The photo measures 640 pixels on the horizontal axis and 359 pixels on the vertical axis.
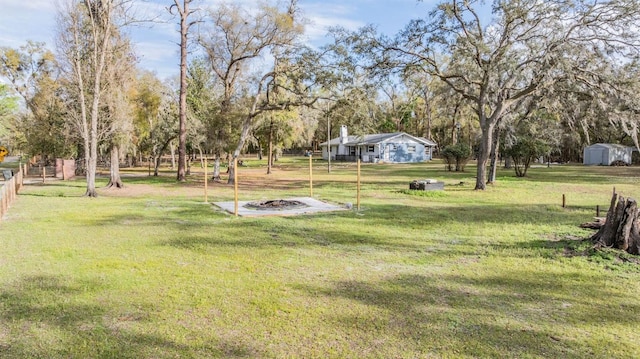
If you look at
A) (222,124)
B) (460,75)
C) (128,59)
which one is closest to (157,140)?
(222,124)

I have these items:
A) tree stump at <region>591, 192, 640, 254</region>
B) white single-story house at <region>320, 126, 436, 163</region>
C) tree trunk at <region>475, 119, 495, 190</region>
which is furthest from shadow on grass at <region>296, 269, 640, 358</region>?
white single-story house at <region>320, 126, 436, 163</region>

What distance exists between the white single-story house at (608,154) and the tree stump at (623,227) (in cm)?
3685

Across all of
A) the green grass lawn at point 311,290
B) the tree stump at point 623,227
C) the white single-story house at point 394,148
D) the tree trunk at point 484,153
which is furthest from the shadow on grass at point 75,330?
the white single-story house at point 394,148

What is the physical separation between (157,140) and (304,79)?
51.4 ft

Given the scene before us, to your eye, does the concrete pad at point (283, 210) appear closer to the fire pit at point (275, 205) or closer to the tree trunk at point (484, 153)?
the fire pit at point (275, 205)

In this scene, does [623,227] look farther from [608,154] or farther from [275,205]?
[608,154]

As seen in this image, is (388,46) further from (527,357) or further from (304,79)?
(527,357)

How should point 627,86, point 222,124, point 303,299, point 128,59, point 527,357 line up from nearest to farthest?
point 527,357
point 303,299
point 627,86
point 128,59
point 222,124

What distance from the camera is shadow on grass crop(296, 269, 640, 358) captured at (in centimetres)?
342

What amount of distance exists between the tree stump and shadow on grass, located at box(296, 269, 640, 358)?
165 centimetres

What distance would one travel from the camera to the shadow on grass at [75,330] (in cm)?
325

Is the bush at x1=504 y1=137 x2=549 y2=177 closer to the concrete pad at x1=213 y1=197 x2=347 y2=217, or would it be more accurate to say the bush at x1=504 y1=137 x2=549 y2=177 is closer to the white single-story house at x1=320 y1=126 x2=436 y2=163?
the concrete pad at x1=213 y1=197 x2=347 y2=217

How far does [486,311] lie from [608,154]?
40808 mm

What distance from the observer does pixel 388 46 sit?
635 inches
